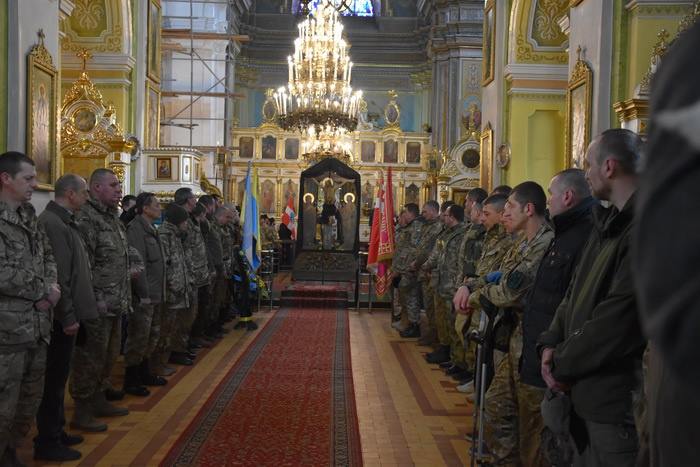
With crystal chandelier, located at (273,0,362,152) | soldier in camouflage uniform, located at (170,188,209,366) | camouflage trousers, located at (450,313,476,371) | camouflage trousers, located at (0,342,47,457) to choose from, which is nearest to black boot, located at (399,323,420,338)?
camouflage trousers, located at (450,313,476,371)

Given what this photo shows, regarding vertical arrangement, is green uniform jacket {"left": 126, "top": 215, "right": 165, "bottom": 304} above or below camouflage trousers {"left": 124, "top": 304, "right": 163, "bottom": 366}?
above

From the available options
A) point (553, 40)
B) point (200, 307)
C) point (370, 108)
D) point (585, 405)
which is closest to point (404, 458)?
point (585, 405)

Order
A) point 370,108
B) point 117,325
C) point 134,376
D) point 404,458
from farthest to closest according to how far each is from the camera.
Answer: point 370,108, point 134,376, point 117,325, point 404,458

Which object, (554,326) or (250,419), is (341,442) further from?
(554,326)

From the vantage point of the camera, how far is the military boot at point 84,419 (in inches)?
223

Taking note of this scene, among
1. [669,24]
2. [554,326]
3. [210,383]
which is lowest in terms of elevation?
[210,383]

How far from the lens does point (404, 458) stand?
207 inches

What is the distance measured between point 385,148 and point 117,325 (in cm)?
2310

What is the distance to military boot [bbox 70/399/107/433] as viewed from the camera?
223 inches

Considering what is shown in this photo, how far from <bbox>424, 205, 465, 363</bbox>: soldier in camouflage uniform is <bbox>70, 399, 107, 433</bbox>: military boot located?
151 inches

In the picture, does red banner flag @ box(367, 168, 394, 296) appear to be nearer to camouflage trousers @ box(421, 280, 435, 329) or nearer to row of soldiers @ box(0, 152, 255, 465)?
camouflage trousers @ box(421, 280, 435, 329)

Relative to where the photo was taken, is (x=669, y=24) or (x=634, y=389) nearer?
(x=634, y=389)

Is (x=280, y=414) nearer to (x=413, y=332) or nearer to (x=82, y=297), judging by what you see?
(x=82, y=297)

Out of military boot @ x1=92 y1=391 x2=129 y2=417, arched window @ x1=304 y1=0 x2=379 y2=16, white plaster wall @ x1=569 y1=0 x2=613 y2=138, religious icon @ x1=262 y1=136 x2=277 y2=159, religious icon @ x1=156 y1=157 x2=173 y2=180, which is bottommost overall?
military boot @ x1=92 y1=391 x2=129 y2=417
